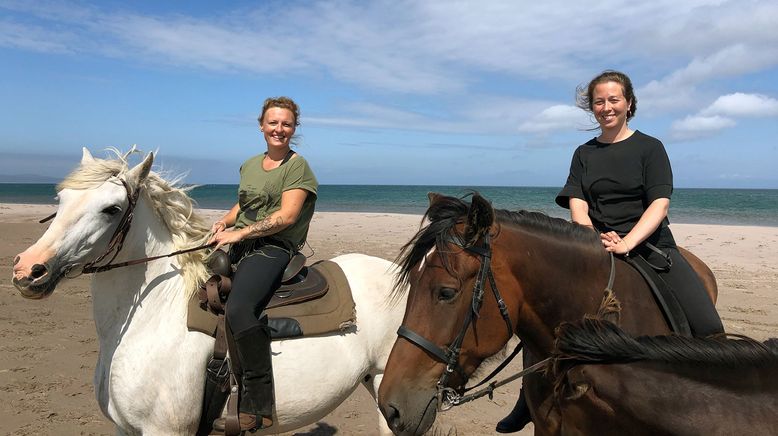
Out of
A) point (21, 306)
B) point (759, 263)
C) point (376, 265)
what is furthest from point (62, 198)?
point (759, 263)

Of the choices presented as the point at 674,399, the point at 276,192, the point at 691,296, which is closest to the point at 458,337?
the point at 674,399

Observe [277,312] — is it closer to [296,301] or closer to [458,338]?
[296,301]

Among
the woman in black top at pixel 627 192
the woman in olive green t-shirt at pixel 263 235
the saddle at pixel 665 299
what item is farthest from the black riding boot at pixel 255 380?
the saddle at pixel 665 299

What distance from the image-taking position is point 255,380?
2.86m

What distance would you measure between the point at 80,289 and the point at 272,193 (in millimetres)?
7465

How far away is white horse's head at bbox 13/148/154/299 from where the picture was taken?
2.47 m

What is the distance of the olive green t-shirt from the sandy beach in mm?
1082

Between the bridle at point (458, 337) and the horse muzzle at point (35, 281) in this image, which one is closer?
the bridle at point (458, 337)

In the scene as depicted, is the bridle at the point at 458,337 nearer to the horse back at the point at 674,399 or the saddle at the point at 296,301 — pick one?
the horse back at the point at 674,399

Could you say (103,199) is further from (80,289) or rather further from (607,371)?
(80,289)

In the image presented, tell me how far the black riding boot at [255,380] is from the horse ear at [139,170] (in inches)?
40.5

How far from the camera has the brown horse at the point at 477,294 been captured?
6.45ft

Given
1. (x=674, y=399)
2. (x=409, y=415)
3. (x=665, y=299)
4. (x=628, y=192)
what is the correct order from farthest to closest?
(x=628, y=192)
(x=665, y=299)
(x=409, y=415)
(x=674, y=399)

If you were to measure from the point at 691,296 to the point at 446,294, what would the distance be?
128 cm
